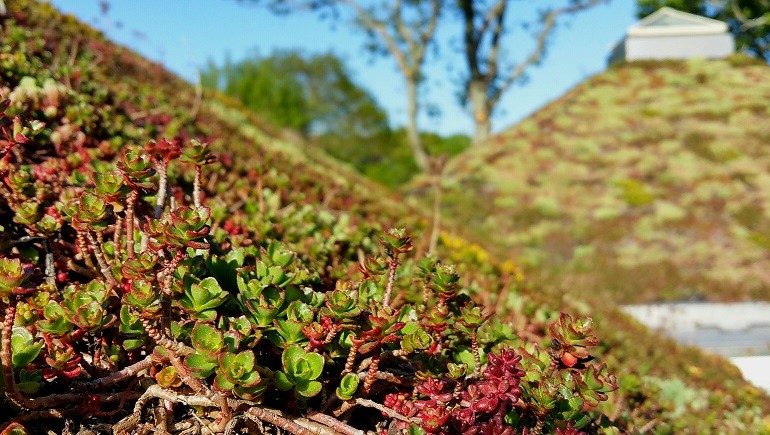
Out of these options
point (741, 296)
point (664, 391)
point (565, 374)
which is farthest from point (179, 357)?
point (741, 296)

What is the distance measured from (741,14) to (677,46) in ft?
62.6

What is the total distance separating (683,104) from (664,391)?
1545cm

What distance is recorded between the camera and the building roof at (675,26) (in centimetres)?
2192

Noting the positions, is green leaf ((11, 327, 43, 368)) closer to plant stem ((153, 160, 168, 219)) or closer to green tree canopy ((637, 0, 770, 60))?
plant stem ((153, 160, 168, 219))

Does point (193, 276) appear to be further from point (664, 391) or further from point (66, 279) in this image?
point (664, 391)

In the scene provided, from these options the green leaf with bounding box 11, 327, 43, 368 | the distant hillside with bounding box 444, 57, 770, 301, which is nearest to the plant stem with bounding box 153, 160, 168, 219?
the green leaf with bounding box 11, 327, 43, 368

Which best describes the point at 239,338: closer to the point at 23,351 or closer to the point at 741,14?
the point at 23,351

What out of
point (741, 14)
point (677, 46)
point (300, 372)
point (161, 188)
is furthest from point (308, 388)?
point (741, 14)

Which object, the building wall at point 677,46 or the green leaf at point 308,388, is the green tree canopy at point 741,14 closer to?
the building wall at point 677,46

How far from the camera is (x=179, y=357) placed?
1.43 metres

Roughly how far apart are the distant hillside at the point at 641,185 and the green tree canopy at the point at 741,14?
19.8 meters

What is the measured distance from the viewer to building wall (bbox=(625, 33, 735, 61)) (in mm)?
21875

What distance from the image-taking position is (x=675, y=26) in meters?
22.4

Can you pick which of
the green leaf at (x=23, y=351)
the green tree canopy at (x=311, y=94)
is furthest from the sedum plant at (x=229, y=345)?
the green tree canopy at (x=311, y=94)
